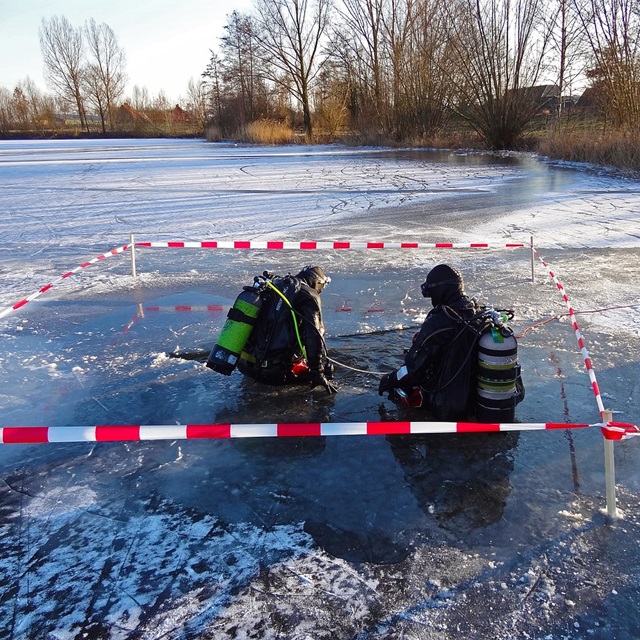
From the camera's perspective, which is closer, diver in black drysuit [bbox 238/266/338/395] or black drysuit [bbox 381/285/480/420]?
black drysuit [bbox 381/285/480/420]

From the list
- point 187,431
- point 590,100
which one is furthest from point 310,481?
point 590,100

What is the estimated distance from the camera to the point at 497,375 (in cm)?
372

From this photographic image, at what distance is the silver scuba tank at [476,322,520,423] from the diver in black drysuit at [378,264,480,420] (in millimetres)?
80

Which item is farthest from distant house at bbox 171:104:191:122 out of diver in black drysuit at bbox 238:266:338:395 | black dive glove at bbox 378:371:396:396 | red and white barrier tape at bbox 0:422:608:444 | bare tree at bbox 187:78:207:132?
red and white barrier tape at bbox 0:422:608:444

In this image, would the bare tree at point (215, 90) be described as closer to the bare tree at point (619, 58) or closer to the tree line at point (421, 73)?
the tree line at point (421, 73)

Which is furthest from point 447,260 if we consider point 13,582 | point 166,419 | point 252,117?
point 252,117

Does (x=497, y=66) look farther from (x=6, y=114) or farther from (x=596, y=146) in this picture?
(x=6, y=114)

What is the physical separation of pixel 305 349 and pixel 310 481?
1174 millimetres

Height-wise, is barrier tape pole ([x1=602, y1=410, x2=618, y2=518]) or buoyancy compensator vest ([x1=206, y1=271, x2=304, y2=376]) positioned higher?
buoyancy compensator vest ([x1=206, y1=271, x2=304, y2=376])

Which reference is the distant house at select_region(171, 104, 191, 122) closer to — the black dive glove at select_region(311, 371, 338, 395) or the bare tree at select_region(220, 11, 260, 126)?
the bare tree at select_region(220, 11, 260, 126)

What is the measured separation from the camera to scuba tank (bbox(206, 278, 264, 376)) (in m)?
4.37

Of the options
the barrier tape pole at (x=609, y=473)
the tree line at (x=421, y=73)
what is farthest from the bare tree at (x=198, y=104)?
the barrier tape pole at (x=609, y=473)

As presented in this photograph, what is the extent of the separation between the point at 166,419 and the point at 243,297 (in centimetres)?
110

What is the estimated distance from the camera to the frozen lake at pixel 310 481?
8.38 ft
